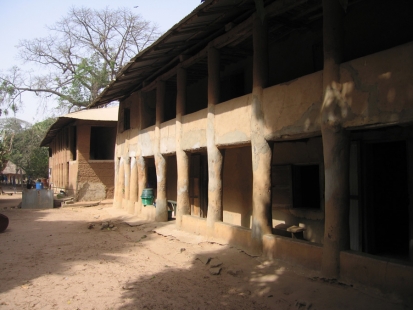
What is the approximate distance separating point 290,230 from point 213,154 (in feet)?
8.40

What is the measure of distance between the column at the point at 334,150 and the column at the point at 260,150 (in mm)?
1739

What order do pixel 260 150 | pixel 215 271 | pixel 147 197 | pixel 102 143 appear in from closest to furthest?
pixel 215 271
pixel 260 150
pixel 147 197
pixel 102 143

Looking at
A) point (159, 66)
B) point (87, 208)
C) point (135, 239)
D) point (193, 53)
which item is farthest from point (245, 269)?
point (87, 208)

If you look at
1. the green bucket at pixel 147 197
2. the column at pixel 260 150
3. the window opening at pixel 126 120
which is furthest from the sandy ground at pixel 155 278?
the window opening at pixel 126 120

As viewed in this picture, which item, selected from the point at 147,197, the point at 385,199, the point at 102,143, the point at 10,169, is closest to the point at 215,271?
the point at 385,199

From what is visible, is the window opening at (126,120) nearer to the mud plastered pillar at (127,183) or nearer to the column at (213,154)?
the mud plastered pillar at (127,183)

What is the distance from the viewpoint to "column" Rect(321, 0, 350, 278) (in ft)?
18.7

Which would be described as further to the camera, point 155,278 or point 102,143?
point 102,143

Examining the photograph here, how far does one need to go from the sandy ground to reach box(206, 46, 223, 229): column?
0.76 meters

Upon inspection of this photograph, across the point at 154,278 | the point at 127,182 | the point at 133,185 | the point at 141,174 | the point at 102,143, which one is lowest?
the point at 154,278

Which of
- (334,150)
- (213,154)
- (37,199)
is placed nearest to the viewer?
(334,150)

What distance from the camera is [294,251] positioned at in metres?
6.57

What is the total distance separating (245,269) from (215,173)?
2.98m

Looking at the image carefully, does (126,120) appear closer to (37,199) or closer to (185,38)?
(37,199)
